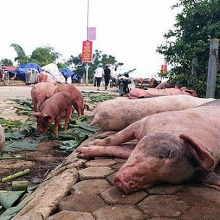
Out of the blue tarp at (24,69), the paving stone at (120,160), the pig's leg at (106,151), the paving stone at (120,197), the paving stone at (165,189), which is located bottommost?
the paving stone at (120,197)

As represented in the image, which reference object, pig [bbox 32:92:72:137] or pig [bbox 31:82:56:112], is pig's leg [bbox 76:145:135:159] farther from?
pig [bbox 31:82:56:112]

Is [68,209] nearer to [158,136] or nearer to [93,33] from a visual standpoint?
[158,136]

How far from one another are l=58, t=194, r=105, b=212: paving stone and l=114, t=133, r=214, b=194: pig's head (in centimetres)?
22

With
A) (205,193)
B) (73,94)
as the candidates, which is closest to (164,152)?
(205,193)

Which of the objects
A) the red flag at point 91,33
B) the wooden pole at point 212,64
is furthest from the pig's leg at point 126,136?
the red flag at point 91,33

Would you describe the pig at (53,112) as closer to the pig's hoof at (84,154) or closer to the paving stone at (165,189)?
the pig's hoof at (84,154)

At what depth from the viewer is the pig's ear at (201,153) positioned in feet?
8.97

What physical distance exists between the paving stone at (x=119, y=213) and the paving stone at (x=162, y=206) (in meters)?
0.06

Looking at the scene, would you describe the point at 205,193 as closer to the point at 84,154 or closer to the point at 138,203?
the point at 138,203

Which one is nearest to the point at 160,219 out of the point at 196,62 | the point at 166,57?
the point at 196,62

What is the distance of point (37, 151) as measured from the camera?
6.12 metres

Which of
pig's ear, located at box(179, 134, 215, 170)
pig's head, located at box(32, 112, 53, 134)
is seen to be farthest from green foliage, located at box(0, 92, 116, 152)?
pig's ear, located at box(179, 134, 215, 170)

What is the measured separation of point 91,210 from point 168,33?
9363 millimetres

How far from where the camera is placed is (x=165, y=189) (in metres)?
2.90
